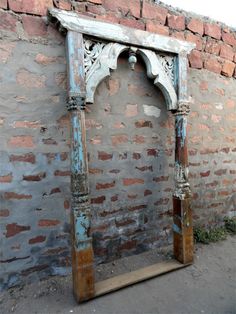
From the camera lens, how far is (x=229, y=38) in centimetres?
287

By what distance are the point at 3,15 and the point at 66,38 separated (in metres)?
0.48

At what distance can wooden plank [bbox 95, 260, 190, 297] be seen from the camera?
1886mm

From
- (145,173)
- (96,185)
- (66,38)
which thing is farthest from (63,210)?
(66,38)

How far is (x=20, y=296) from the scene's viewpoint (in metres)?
1.81

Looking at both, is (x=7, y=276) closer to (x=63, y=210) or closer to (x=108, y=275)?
(x=63, y=210)

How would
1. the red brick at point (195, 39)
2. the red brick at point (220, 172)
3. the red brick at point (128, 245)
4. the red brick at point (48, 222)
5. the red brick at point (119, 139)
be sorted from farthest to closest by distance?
the red brick at point (220, 172) < the red brick at point (195, 39) < the red brick at point (128, 245) < the red brick at point (119, 139) < the red brick at point (48, 222)

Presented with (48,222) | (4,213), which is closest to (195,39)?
(48,222)

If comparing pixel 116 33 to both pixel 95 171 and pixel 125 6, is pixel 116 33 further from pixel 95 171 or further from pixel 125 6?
pixel 95 171

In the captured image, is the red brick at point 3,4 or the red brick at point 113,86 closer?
the red brick at point 3,4

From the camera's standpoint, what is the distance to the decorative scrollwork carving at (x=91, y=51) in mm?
1867

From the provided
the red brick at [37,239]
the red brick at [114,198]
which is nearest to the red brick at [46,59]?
the red brick at [114,198]

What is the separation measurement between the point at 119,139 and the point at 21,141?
0.89 metres

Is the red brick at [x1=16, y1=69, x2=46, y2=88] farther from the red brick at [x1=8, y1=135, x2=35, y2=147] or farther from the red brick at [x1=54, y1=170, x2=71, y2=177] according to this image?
the red brick at [x1=54, y1=170, x2=71, y2=177]

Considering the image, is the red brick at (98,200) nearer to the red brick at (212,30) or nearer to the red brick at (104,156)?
the red brick at (104,156)
